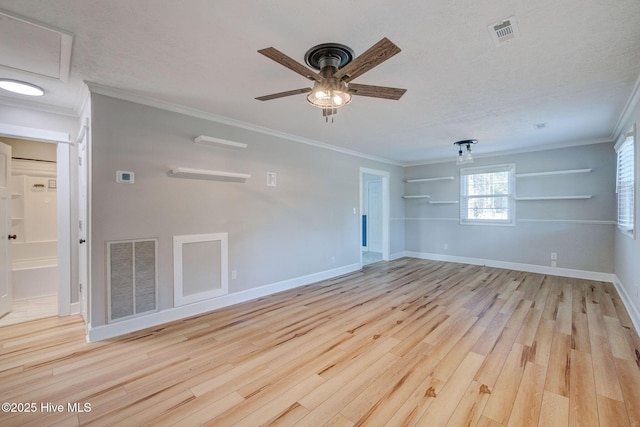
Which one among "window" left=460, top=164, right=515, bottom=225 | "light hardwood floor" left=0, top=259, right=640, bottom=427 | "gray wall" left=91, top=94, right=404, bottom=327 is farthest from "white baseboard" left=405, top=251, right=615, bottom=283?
"gray wall" left=91, top=94, right=404, bottom=327

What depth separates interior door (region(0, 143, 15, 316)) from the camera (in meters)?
3.18

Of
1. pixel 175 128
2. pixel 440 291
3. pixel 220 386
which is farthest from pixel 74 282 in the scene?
pixel 440 291

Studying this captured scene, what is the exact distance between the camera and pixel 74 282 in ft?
10.9

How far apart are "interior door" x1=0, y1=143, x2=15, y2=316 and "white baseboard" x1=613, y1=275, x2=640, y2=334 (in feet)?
22.7

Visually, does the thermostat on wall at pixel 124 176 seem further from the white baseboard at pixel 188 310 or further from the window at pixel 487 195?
the window at pixel 487 195

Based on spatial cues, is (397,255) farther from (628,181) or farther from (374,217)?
(628,181)

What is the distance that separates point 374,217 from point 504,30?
6.06 m

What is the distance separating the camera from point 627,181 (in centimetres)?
337

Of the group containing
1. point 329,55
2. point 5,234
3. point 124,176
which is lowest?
point 5,234

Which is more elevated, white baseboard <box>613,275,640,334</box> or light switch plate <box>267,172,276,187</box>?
light switch plate <box>267,172,276,187</box>

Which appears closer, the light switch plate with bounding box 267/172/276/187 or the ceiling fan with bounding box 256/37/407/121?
the ceiling fan with bounding box 256/37/407/121

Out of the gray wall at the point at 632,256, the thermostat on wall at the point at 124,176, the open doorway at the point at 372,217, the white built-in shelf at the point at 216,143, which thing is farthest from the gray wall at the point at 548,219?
the thermostat on wall at the point at 124,176

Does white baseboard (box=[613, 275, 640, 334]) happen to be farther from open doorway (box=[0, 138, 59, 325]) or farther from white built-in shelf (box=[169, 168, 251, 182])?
open doorway (box=[0, 138, 59, 325])

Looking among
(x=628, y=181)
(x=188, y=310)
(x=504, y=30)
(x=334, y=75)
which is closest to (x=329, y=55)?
(x=334, y=75)
